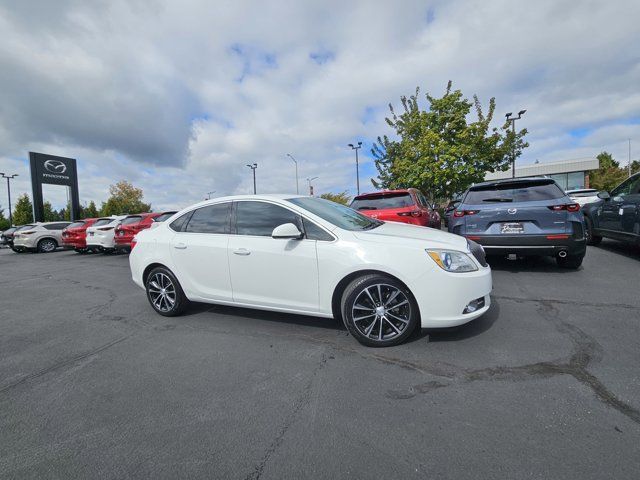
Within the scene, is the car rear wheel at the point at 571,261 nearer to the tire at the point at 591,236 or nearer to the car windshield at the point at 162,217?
the tire at the point at 591,236

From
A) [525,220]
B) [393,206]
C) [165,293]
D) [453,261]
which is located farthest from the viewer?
[393,206]

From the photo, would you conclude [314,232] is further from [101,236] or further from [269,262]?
[101,236]

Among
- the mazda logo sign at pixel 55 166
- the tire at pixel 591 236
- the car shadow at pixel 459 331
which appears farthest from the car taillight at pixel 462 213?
the mazda logo sign at pixel 55 166

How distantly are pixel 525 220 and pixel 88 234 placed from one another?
14445 mm

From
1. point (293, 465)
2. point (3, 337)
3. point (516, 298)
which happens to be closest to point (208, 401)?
point (293, 465)

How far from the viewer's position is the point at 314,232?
3432 mm

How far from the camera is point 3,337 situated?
13.1ft

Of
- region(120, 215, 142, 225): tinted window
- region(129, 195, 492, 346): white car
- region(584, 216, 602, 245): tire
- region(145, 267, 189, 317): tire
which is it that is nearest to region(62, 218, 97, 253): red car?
region(120, 215, 142, 225): tinted window

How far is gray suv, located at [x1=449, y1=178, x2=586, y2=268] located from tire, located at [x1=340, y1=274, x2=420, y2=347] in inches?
126

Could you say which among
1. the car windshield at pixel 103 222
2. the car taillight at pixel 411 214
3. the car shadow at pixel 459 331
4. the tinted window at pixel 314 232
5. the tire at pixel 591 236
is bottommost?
the car shadow at pixel 459 331

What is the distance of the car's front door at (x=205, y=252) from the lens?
3.88 m

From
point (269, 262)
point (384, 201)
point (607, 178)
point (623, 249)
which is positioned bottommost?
point (623, 249)

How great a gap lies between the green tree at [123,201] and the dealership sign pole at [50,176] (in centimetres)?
2137

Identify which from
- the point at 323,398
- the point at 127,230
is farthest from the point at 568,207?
the point at 127,230
